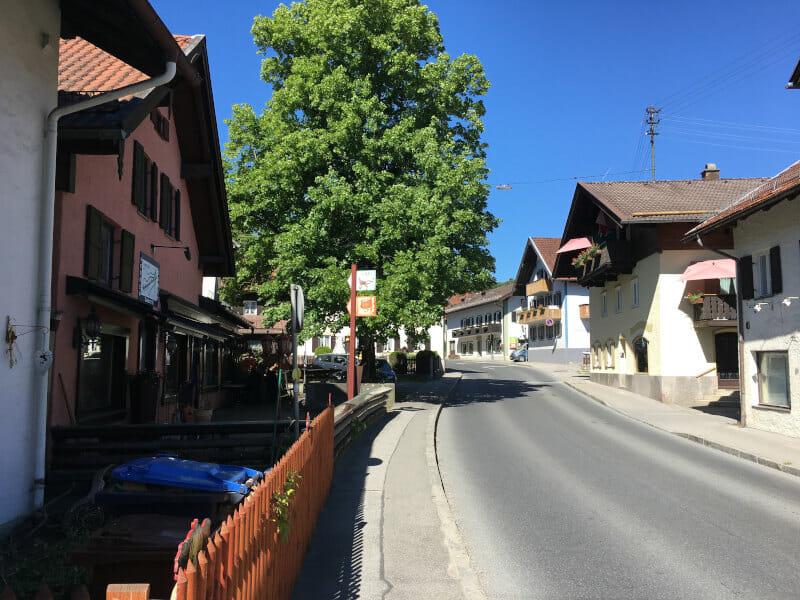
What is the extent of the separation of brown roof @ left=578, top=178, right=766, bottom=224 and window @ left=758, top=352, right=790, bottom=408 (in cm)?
771

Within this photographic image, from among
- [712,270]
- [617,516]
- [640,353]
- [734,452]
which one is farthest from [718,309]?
[617,516]

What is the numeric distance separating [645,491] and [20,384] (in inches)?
336

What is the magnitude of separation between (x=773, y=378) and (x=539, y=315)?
40.1 m

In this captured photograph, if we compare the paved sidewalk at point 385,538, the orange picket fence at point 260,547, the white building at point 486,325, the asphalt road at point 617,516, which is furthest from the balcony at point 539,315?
the orange picket fence at point 260,547

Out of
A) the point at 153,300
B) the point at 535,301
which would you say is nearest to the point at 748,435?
the point at 153,300

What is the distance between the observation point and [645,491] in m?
10.0

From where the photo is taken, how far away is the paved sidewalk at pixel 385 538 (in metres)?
5.71

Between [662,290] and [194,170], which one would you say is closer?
[194,170]

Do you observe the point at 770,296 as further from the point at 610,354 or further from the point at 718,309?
the point at 610,354

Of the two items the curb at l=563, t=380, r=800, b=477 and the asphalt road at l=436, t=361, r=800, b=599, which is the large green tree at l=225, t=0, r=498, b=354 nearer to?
the asphalt road at l=436, t=361, r=800, b=599

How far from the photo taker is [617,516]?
8.42m

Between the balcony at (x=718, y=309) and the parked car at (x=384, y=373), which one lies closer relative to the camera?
the balcony at (x=718, y=309)

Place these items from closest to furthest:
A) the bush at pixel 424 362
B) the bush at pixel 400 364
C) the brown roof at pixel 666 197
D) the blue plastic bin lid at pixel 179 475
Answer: the blue plastic bin lid at pixel 179 475 < the brown roof at pixel 666 197 < the bush at pixel 424 362 < the bush at pixel 400 364

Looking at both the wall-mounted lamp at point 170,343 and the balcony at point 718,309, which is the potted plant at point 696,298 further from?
the wall-mounted lamp at point 170,343
